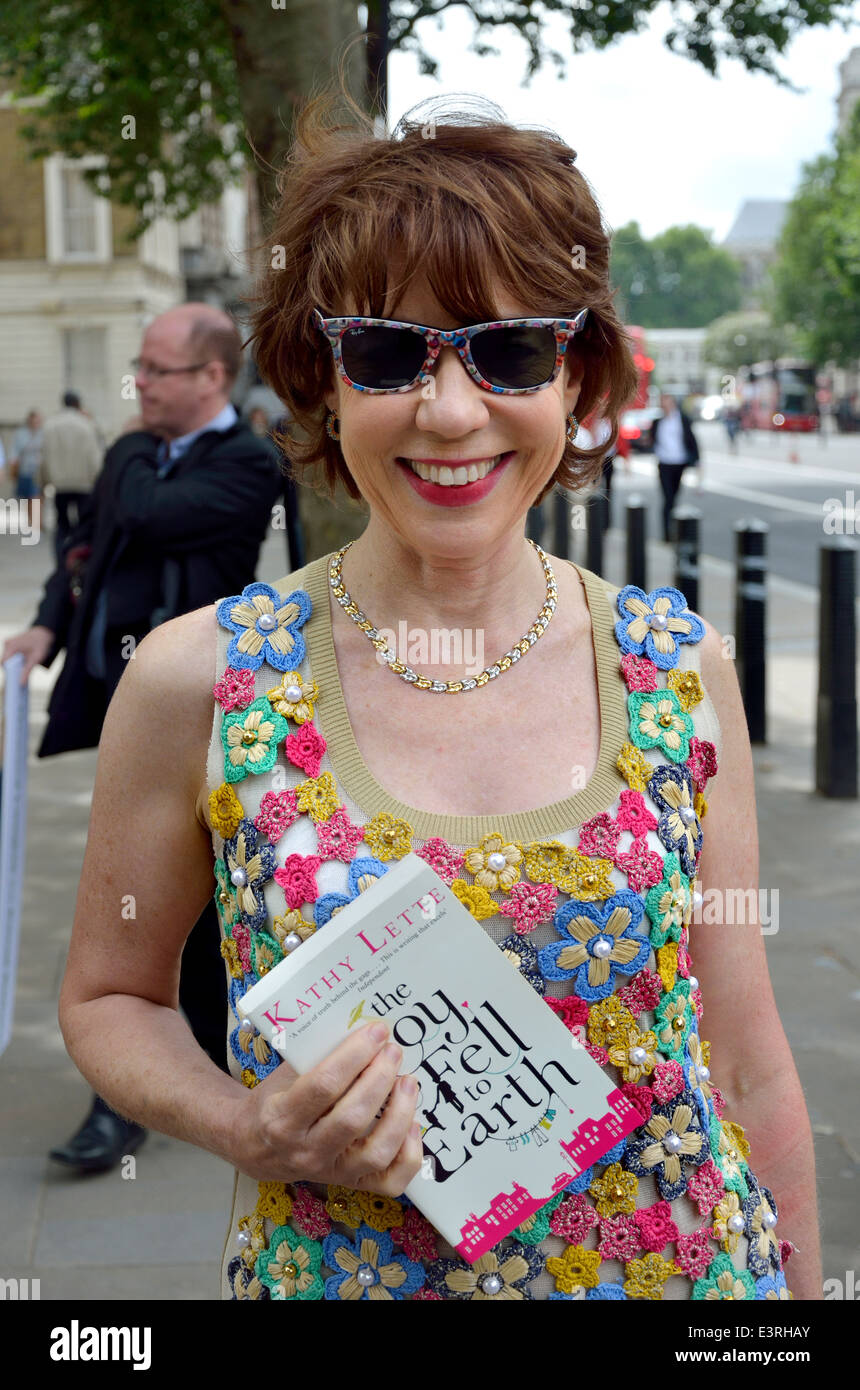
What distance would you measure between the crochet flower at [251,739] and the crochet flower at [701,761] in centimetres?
45

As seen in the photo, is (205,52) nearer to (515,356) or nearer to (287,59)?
(287,59)

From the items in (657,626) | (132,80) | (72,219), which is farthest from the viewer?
(72,219)

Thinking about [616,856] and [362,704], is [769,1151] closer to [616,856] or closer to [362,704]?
[616,856]

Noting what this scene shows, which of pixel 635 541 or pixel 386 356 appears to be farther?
pixel 635 541

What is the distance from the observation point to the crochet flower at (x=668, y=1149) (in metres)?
1.67

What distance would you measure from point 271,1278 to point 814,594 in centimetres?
1356

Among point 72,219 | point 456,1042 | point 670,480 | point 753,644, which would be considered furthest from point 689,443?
point 72,219

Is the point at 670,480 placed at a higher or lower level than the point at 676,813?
higher

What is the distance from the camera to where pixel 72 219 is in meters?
39.7

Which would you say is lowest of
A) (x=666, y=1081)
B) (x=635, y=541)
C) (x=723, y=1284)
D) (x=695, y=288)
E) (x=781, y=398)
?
(x=723, y=1284)

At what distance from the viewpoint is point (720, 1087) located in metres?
1.90

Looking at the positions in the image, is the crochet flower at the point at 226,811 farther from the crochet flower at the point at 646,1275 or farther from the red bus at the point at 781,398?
the red bus at the point at 781,398

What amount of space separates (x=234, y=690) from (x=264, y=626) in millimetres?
104

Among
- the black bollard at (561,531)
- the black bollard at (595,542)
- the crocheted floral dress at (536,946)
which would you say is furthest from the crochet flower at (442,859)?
the black bollard at (561,531)
